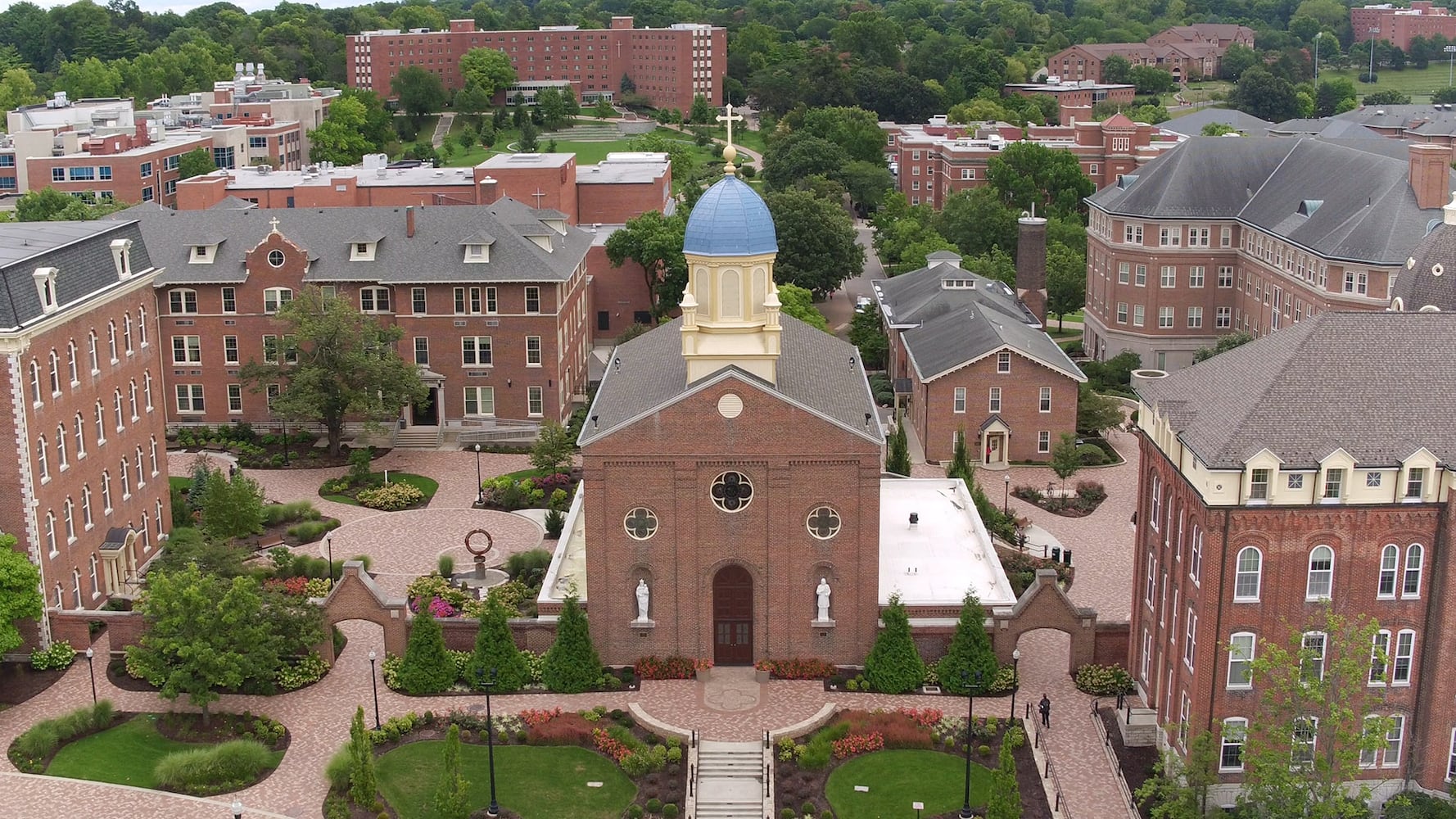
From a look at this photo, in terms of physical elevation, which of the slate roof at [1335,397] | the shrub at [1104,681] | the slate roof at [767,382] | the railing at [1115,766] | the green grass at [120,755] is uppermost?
the slate roof at [1335,397]

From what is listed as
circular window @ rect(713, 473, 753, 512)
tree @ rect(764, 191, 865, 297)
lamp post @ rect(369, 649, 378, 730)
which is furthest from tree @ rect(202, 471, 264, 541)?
tree @ rect(764, 191, 865, 297)

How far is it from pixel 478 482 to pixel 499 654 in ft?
78.9

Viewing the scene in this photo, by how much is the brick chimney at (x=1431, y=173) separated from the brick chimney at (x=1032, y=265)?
26.5 m

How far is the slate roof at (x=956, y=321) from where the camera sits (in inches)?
3086

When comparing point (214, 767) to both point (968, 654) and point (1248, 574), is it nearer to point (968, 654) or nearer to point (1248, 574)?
point (968, 654)

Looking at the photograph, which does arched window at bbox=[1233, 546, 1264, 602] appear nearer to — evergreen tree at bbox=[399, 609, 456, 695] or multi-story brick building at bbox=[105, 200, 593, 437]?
evergreen tree at bbox=[399, 609, 456, 695]

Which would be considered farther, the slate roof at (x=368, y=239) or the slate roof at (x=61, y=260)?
the slate roof at (x=368, y=239)

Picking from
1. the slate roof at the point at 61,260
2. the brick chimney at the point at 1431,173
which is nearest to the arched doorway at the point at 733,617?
the slate roof at the point at 61,260

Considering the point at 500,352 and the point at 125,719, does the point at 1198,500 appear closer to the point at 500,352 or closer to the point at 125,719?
the point at 125,719

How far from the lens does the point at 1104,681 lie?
51.2 m

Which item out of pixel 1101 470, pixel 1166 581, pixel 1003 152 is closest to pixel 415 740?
pixel 1166 581

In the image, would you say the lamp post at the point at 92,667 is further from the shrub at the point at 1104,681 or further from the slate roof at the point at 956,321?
the slate roof at the point at 956,321

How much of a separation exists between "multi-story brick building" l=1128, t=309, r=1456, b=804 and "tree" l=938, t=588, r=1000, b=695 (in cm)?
737

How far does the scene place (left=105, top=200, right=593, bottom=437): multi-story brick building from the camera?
80188 mm
